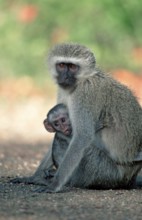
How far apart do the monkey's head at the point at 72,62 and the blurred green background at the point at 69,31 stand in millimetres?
10199

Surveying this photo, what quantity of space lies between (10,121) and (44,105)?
1292mm

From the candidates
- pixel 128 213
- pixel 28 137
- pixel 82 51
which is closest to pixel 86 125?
pixel 82 51

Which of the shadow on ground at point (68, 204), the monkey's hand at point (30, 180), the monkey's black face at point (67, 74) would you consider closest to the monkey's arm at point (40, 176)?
the monkey's hand at point (30, 180)

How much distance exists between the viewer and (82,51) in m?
10.5

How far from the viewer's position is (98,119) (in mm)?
10281

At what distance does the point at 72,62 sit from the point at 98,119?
813mm

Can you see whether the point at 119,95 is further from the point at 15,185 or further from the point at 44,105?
the point at 44,105

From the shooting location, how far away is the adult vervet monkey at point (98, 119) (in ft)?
33.6

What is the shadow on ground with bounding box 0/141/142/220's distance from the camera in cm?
834

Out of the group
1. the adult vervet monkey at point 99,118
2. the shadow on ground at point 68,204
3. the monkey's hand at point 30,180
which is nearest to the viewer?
the shadow on ground at point 68,204

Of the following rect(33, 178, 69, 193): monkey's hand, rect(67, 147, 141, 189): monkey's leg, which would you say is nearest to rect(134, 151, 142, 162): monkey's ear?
rect(67, 147, 141, 189): monkey's leg

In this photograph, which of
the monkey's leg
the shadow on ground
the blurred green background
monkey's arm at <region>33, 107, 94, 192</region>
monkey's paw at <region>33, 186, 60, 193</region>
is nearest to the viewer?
the shadow on ground

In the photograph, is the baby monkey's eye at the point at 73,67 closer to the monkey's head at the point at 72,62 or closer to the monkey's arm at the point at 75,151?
the monkey's head at the point at 72,62

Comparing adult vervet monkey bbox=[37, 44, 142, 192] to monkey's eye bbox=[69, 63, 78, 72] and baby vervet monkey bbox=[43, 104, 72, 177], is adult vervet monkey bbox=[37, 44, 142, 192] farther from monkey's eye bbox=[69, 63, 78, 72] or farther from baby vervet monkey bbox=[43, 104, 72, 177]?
baby vervet monkey bbox=[43, 104, 72, 177]
